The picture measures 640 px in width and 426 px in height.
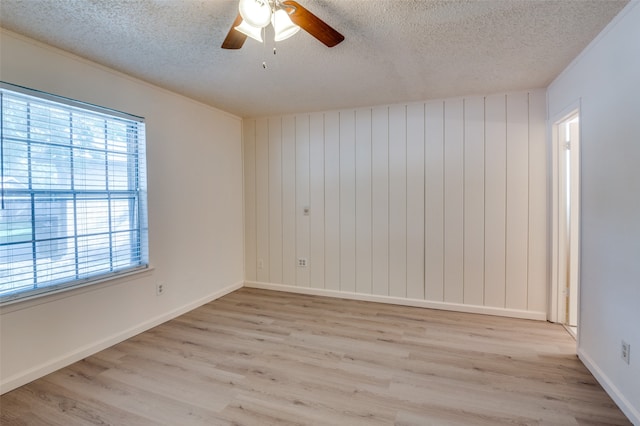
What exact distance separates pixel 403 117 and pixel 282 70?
159 cm

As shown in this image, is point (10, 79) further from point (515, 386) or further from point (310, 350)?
point (515, 386)

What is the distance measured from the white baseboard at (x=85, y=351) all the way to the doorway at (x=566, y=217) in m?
3.88

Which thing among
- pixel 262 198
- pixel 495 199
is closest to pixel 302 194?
pixel 262 198

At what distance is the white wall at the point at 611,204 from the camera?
5.71ft

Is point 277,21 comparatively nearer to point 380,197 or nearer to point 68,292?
point 380,197

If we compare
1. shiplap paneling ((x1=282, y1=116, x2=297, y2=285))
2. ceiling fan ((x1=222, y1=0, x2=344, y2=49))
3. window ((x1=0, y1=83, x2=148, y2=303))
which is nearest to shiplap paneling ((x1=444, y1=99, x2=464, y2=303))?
shiplap paneling ((x1=282, y1=116, x2=297, y2=285))

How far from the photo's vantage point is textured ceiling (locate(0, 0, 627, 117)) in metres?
1.79

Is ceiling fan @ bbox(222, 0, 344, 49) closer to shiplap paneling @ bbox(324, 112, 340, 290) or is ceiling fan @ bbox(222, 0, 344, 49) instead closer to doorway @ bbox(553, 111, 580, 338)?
shiplap paneling @ bbox(324, 112, 340, 290)

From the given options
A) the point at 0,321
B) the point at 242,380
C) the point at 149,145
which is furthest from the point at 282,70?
the point at 0,321

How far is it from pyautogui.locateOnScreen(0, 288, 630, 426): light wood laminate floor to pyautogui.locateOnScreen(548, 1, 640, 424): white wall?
259 mm

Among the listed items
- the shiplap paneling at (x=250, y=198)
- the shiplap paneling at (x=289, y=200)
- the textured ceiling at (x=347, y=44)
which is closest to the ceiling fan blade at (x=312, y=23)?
the textured ceiling at (x=347, y=44)

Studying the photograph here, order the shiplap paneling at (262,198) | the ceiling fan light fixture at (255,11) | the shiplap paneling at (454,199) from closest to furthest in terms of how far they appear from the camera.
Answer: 1. the ceiling fan light fixture at (255,11)
2. the shiplap paneling at (454,199)
3. the shiplap paneling at (262,198)

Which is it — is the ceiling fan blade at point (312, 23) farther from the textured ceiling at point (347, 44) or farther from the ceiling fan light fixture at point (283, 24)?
the textured ceiling at point (347, 44)

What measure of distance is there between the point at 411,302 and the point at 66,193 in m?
3.50
